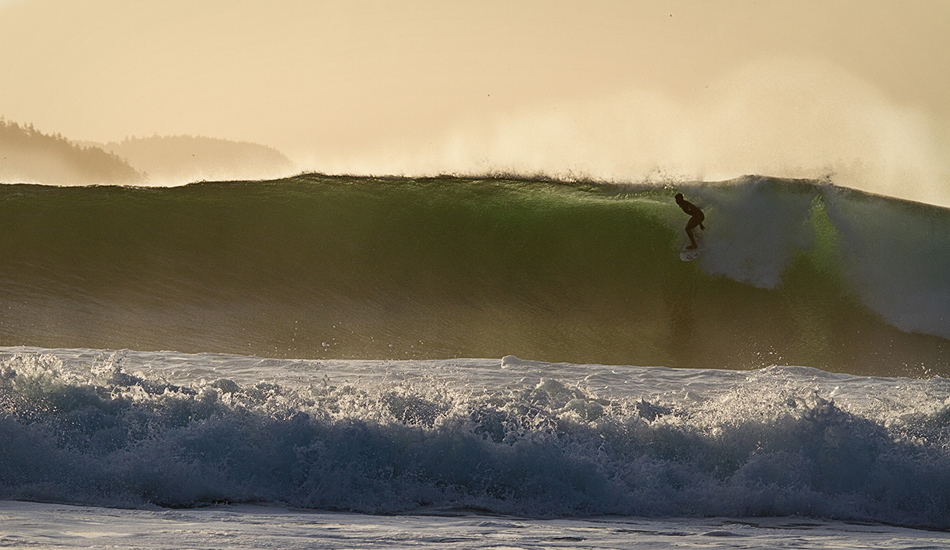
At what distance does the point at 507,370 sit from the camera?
6.66m

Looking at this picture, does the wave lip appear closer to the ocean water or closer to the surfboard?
the ocean water

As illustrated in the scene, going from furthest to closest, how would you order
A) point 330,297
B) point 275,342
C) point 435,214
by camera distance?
point 435,214
point 330,297
point 275,342

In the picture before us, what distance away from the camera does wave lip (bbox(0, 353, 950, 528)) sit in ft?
12.6

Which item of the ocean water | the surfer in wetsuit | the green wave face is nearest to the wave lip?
the ocean water

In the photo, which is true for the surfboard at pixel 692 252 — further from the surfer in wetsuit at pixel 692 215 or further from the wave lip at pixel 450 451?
the wave lip at pixel 450 451

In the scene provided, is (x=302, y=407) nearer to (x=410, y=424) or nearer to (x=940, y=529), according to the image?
(x=410, y=424)

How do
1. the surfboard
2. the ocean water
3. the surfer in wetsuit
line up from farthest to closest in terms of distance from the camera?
the surfboard < the surfer in wetsuit < the ocean water

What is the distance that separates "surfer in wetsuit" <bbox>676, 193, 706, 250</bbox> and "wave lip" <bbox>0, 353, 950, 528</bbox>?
228 inches

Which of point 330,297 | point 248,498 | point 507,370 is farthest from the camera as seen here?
point 330,297

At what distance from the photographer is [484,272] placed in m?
10.5

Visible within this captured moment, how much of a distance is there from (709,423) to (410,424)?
5.39 ft

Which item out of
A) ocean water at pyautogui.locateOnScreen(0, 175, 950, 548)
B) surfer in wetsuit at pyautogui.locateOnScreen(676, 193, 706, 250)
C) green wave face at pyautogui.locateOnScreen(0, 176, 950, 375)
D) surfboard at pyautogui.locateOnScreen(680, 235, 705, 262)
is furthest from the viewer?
surfboard at pyautogui.locateOnScreen(680, 235, 705, 262)

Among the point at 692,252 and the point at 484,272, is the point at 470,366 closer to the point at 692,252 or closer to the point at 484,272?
the point at 484,272

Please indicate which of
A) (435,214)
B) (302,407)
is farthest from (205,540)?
(435,214)
